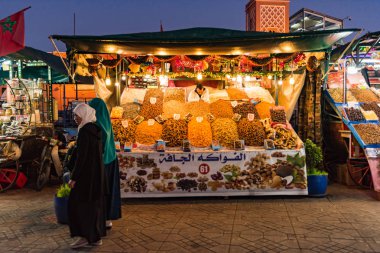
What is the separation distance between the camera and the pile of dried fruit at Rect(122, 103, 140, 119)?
7.40 metres

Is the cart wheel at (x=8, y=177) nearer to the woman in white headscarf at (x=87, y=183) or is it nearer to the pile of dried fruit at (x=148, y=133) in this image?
the pile of dried fruit at (x=148, y=133)

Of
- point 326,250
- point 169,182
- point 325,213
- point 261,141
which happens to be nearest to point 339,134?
point 261,141

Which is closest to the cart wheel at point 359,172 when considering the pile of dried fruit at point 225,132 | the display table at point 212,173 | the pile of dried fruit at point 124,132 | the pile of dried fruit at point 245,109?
the display table at point 212,173

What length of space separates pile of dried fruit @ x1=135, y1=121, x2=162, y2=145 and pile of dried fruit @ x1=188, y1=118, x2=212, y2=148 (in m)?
0.56

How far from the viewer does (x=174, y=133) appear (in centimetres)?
671

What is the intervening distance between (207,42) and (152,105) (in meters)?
1.76

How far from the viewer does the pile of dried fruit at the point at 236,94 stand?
7998mm

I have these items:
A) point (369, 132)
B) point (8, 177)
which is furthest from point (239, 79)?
point (8, 177)

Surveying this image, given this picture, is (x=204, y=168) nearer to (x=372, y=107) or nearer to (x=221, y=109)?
(x=221, y=109)

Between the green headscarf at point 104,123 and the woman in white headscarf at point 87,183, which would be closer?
the woman in white headscarf at point 87,183

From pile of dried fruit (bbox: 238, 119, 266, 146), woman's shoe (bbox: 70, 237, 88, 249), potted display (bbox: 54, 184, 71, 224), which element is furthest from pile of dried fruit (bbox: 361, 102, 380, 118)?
woman's shoe (bbox: 70, 237, 88, 249)

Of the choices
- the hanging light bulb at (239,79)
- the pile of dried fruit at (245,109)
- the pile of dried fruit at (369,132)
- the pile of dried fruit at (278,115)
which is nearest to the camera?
the pile of dried fruit at (369,132)

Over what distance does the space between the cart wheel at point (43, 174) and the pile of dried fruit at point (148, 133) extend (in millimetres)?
2227

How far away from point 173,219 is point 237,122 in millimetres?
2406
